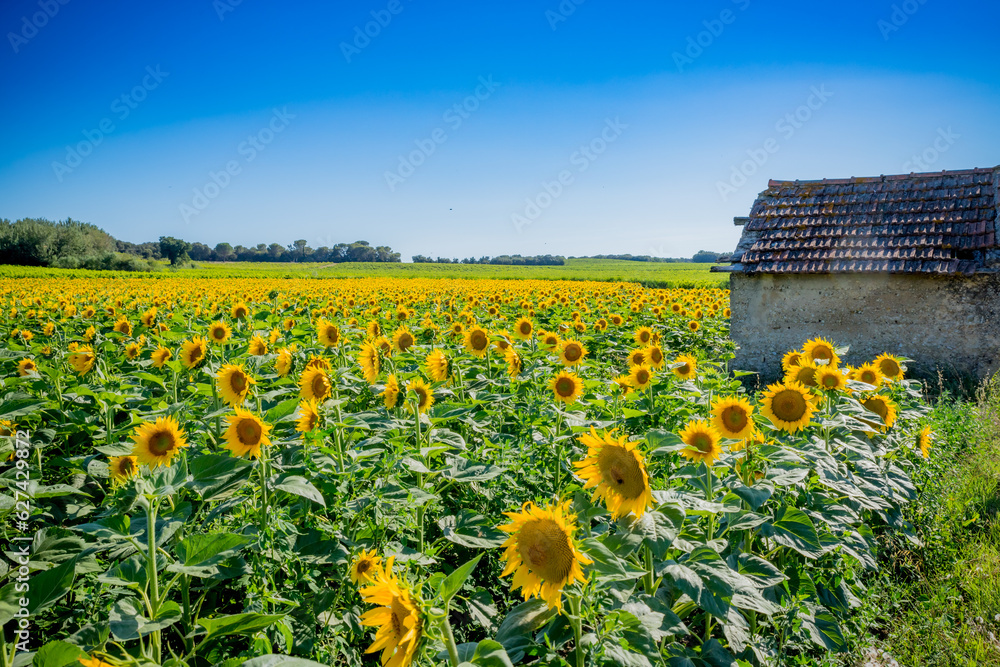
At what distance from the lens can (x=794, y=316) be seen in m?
10.4

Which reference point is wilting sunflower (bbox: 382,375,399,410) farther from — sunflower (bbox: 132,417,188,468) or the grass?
the grass

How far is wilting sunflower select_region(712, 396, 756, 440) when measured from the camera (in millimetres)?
2758

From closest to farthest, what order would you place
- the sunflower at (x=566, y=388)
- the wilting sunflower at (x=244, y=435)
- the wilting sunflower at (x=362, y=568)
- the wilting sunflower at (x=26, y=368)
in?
the wilting sunflower at (x=362, y=568) → the wilting sunflower at (x=244, y=435) → the sunflower at (x=566, y=388) → the wilting sunflower at (x=26, y=368)

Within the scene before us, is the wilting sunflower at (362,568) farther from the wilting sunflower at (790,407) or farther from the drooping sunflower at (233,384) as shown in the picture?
the wilting sunflower at (790,407)

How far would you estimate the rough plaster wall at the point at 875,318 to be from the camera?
912 cm

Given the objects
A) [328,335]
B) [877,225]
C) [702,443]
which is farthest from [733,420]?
[877,225]

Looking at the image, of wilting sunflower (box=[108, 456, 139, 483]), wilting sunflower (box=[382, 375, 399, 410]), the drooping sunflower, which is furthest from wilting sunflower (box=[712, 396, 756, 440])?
wilting sunflower (box=[108, 456, 139, 483])

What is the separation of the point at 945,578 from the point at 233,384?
4901 mm

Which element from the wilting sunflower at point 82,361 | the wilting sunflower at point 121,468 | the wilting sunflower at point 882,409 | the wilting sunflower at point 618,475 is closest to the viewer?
the wilting sunflower at point 618,475

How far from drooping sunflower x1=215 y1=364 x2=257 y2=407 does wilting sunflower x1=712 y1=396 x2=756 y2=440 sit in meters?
2.80

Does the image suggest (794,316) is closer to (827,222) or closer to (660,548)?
(827,222)

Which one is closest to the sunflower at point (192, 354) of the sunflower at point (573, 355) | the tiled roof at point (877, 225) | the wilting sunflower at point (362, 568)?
the wilting sunflower at point (362, 568)

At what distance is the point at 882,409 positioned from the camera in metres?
3.84

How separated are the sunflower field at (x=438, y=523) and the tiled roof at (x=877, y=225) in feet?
22.0
